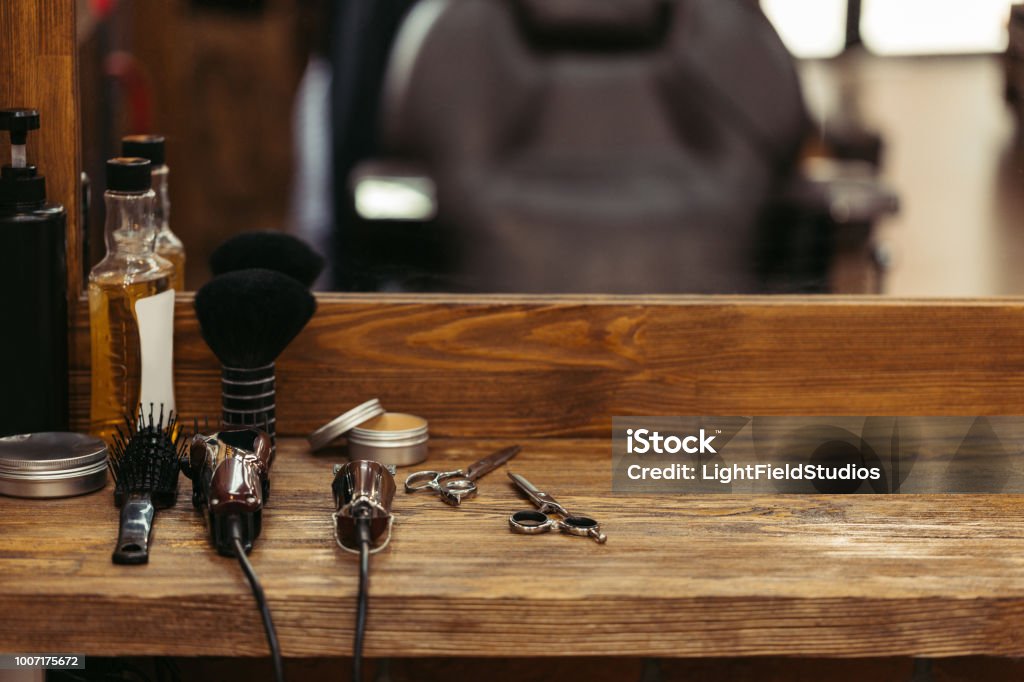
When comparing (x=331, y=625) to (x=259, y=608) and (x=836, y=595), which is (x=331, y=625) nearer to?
(x=259, y=608)

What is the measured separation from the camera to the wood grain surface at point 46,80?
0.90 metres

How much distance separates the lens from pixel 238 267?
92 centimetres

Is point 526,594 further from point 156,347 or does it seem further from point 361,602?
point 156,347

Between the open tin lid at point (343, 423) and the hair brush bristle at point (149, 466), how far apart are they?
0.35 feet

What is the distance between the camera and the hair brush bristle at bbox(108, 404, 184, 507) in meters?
0.80

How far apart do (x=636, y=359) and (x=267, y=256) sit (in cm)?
32

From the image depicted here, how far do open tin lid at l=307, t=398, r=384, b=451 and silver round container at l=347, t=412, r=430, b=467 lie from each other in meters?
0.01

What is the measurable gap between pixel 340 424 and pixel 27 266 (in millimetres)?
264

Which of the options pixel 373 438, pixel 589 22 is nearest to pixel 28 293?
pixel 373 438

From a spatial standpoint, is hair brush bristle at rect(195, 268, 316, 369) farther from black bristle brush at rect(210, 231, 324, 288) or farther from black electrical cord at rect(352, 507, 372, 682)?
black electrical cord at rect(352, 507, 372, 682)

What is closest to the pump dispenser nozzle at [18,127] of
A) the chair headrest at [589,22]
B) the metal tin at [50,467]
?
the metal tin at [50,467]

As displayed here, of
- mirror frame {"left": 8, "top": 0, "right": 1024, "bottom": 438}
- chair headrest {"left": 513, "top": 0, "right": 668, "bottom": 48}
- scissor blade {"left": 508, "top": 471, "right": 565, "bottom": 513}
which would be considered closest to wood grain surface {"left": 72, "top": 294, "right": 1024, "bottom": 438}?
mirror frame {"left": 8, "top": 0, "right": 1024, "bottom": 438}

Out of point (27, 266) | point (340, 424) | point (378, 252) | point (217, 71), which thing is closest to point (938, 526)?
point (340, 424)

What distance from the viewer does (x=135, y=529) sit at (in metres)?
0.74
